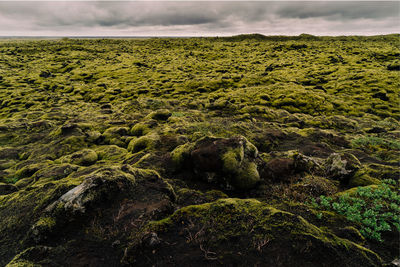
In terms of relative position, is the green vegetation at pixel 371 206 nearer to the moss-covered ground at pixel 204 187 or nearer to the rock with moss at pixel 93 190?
the moss-covered ground at pixel 204 187

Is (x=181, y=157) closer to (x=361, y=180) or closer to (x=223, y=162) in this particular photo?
(x=223, y=162)

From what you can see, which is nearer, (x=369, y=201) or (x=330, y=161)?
(x=369, y=201)

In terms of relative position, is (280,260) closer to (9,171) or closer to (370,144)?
(370,144)

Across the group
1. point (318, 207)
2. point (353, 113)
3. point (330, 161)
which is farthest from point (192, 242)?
point (353, 113)

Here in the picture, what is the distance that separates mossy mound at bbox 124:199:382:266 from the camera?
159 inches

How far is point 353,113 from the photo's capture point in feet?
63.2

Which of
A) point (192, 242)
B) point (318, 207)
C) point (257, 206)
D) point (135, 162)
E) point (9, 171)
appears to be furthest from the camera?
point (9, 171)

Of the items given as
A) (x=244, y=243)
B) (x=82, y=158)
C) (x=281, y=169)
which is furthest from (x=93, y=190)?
(x=281, y=169)

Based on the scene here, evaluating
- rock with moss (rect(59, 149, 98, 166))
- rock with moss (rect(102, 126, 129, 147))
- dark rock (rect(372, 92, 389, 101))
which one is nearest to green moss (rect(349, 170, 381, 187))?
rock with moss (rect(59, 149, 98, 166))

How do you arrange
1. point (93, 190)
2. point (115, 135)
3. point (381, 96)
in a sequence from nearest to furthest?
point (93, 190) → point (115, 135) → point (381, 96)

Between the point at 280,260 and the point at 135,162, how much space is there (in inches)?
291

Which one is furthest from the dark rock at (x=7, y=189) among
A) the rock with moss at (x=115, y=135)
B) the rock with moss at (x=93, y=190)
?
the rock with moss at (x=115, y=135)

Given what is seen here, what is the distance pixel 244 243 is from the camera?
439 cm

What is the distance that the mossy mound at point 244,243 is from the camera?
13.3 feet
